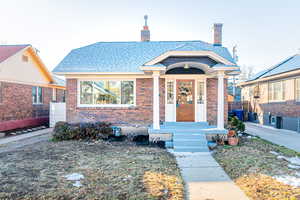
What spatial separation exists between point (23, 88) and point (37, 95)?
174cm

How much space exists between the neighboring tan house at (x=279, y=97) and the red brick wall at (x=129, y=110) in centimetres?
851

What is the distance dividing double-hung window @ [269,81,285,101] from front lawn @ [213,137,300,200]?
22.4 ft

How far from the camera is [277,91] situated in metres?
→ 13.4

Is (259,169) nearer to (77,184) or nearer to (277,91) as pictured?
(77,184)

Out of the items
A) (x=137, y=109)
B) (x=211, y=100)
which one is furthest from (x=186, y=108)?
(x=137, y=109)

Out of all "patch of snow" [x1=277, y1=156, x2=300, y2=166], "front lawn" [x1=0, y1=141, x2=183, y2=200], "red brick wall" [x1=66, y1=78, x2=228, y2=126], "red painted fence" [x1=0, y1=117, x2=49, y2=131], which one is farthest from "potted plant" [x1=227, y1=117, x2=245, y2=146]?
"red painted fence" [x1=0, y1=117, x2=49, y2=131]

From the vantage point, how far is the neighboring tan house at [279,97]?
1158 centimetres

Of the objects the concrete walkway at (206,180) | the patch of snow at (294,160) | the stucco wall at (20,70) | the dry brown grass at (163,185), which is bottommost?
the concrete walkway at (206,180)

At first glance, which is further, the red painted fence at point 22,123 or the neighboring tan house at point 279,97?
the neighboring tan house at point 279,97

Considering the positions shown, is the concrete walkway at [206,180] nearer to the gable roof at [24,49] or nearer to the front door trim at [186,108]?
the front door trim at [186,108]

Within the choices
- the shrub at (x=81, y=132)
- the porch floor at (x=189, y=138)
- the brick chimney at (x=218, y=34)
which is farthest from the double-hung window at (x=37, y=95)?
the brick chimney at (x=218, y=34)

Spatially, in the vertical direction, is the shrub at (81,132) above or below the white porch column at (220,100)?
below

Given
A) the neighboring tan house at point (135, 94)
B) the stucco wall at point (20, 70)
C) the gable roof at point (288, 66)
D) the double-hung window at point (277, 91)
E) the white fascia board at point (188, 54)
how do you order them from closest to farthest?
the white fascia board at point (188, 54), the neighboring tan house at point (135, 94), the stucco wall at point (20, 70), the gable roof at point (288, 66), the double-hung window at point (277, 91)

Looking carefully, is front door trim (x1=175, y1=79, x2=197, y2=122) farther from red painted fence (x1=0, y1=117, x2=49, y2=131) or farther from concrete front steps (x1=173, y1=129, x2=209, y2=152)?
red painted fence (x1=0, y1=117, x2=49, y2=131)
